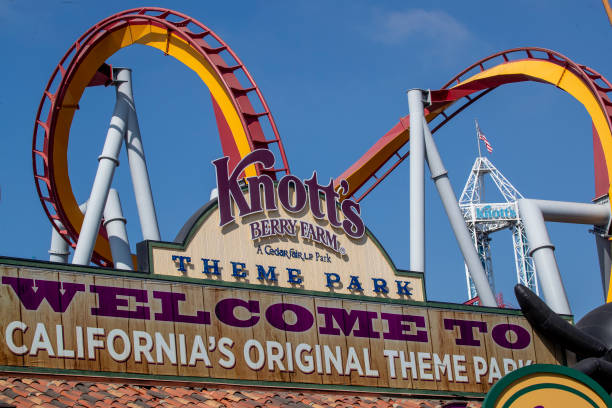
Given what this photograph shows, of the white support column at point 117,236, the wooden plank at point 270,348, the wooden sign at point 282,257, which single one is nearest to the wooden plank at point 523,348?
the wooden sign at point 282,257

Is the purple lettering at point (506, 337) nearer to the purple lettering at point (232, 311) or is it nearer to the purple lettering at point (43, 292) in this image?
the purple lettering at point (232, 311)

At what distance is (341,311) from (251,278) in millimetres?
1511

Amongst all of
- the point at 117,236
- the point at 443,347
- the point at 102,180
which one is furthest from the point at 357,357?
the point at 117,236

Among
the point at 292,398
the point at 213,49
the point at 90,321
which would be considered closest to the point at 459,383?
the point at 292,398

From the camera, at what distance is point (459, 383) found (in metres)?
17.7

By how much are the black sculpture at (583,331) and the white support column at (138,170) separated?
7785mm

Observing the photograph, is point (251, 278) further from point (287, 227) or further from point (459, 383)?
point (459, 383)

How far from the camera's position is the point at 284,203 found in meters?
17.3

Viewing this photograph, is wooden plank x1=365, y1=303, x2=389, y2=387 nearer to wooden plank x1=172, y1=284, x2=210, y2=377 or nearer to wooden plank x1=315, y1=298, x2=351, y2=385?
wooden plank x1=315, y1=298, x2=351, y2=385

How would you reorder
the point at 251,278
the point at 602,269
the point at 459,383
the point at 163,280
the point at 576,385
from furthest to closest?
the point at 602,269 < the point at 459,383 < the point at 251,278 < the point at 163,280 < the point at 576,385

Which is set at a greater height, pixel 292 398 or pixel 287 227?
pixel 287 227

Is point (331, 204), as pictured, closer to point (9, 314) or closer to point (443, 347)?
point (443, 347)

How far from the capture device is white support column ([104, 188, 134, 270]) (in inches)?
860

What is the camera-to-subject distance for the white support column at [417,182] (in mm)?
21031
